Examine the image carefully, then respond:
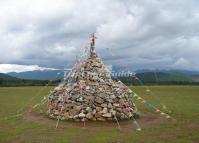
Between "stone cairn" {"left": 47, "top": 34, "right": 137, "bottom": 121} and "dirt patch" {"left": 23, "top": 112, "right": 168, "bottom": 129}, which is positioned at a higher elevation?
"stone cairn" {"left": 47, "top": 34, "right": 137, "bottom": 121}

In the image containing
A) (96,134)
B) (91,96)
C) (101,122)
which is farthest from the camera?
(91,96)

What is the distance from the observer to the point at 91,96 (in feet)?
73.0

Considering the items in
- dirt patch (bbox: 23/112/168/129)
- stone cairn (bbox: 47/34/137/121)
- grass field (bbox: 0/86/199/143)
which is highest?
stone cairn (bbox: 47/34/137/121)

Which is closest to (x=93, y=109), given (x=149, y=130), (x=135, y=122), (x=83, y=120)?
(x=83, y=120)

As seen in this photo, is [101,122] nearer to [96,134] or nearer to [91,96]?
[91,96]

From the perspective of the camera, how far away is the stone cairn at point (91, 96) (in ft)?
72.3

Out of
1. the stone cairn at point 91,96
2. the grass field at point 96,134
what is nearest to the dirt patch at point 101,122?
the stone cairn at point 91,96

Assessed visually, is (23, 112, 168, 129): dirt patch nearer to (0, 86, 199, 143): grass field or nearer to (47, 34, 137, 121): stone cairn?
(47, 34, 137, 121): stone cairn

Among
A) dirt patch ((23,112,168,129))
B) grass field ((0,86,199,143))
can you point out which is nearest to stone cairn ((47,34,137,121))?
dirt patch ((23,112,168,129))

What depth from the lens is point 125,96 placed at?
2377 centimetres

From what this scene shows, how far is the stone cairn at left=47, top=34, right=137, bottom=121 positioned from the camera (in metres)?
22.0

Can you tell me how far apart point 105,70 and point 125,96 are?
7.32 feet

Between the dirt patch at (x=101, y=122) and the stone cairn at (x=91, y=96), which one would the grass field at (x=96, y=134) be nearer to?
the dirt patch at (x=101, y=122)

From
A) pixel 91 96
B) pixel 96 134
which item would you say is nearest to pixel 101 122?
pixel 91 96
